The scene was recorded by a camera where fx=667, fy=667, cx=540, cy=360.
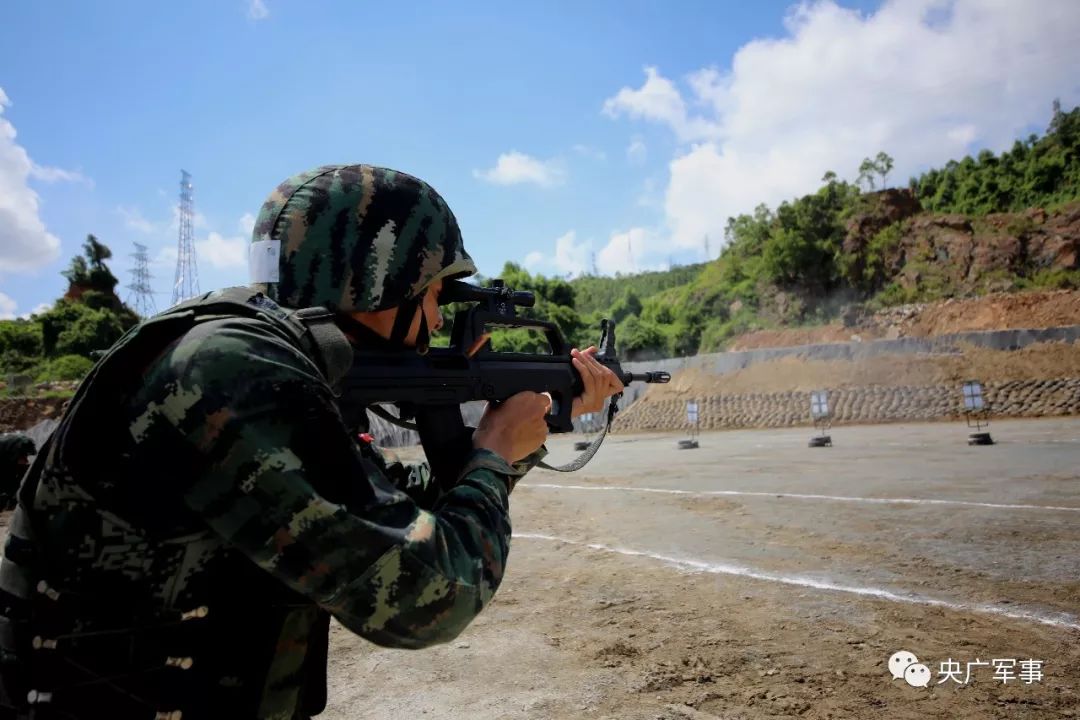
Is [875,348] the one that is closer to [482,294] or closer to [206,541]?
[482,294]

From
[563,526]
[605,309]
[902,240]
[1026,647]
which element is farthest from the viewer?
[605,309]

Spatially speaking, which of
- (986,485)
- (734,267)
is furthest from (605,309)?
(986,485)

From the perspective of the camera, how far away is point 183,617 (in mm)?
1163

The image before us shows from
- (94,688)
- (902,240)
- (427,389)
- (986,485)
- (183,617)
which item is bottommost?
(986,485)

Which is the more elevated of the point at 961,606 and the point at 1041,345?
the point at 1041,345

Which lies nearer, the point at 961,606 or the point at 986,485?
the point at 961,606

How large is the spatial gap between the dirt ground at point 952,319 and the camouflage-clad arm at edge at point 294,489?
40.6 m

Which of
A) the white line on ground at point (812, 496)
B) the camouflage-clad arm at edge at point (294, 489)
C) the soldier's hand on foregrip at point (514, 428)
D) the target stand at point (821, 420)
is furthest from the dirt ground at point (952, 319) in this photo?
the camouflage-clad arm at edge at point (294, 489)

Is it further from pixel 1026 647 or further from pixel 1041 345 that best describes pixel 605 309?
pixel 1026 647

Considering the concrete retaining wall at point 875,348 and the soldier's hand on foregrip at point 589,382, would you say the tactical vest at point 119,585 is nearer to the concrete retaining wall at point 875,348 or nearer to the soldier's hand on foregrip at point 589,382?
the soldier's hand on foregrip at point 589,382

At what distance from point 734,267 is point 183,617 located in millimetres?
66326

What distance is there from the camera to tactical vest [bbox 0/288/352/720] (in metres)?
1.14

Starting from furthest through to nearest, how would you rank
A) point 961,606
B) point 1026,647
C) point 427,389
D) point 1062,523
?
point 1062,523
point 961,606
point 1026,647
point 427,389

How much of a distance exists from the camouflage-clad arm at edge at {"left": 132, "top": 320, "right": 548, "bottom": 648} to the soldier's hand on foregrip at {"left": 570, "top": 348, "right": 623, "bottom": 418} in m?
1.65
